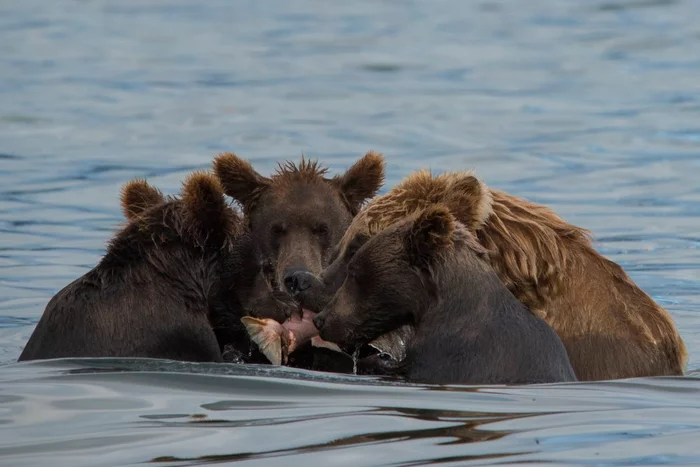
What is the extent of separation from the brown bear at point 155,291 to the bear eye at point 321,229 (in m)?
0.73

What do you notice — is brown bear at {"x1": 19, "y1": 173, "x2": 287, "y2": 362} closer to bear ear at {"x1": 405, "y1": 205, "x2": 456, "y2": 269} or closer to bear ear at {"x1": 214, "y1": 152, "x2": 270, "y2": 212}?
bear ear at {"x1": 214, "y1": 152, "x2": 270, "y2": 212}

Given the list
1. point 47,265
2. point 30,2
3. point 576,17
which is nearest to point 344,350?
point 47,265

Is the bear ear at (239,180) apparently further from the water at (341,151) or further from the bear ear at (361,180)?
the water at (341,151)

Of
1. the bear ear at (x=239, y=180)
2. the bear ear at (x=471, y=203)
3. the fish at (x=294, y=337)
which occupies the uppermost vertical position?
the bear ear at (x=239, y=180)

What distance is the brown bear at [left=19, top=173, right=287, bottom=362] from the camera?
8.58m

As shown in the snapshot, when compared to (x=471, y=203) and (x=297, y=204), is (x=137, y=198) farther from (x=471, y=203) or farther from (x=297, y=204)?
(x=471, y=203)

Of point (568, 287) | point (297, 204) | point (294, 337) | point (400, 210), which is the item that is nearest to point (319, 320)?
point (294, 337)

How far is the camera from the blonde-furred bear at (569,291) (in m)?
8.60

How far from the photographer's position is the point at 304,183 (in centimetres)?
1028

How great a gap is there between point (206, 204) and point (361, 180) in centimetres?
152

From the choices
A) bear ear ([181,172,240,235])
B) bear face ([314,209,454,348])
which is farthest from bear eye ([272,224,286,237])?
bear face ([314,209,454,348])

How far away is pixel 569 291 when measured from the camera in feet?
28.4

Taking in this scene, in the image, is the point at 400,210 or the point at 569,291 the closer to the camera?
the point at 569,291

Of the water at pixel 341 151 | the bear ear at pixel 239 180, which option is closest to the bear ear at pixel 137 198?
the bear ear at pixel 239 180
